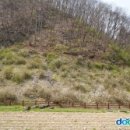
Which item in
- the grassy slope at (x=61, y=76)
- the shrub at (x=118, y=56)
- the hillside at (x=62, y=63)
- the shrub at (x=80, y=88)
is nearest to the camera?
the grassy slope at (x=61, y=76)

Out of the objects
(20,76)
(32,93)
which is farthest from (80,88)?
(20,76)

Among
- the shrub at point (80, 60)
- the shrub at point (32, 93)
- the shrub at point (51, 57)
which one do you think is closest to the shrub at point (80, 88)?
the shrub at point (32, 93)

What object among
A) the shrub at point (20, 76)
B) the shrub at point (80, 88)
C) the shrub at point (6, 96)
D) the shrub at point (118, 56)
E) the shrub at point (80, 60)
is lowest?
the shrub at point (6, 96)

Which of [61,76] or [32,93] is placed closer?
[32,93]

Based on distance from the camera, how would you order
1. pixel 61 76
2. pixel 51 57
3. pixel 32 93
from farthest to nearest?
pixel 51 57 < pixel 61 76 < pixel 32 93

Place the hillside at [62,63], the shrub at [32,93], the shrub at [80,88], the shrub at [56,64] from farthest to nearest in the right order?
1. the shrub at [56,64]
2. the shrub at [80,88]
3. the hillside at [62,63]
4. the shrub at [32,93]

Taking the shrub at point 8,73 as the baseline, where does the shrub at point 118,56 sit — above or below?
above

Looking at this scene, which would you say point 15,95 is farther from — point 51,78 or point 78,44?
point 78,44

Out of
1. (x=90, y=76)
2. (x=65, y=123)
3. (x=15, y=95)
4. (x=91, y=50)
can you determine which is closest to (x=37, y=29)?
(x=91, y=50)

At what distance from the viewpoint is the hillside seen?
52.5 m

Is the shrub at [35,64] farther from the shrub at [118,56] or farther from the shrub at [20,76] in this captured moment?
the shrub at [118,56]

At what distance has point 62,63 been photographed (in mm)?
63062

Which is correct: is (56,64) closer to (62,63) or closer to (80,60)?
(62,63)

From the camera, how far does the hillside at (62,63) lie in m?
52.5
